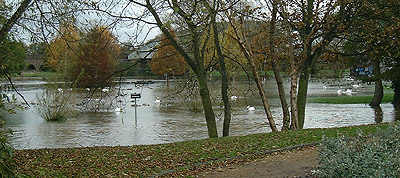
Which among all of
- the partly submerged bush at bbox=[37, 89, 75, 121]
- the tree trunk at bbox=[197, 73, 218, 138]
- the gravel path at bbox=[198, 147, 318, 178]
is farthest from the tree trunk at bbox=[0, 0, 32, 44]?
the partly submerged bush at bbox=[37, 89, 75, 121]

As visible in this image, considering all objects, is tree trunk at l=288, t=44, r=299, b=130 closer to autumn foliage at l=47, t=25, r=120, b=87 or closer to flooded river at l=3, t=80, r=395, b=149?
flooded river at l=3, t=80, r=395, b=149

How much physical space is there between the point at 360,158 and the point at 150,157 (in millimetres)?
4292

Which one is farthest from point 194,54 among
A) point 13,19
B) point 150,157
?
point 13,19

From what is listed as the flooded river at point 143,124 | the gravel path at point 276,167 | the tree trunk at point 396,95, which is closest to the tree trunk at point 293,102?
the flooded river at point 143,124

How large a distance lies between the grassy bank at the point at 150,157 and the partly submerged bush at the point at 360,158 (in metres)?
1.10

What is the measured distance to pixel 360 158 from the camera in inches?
198

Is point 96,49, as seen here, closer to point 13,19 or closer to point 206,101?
point 206,101

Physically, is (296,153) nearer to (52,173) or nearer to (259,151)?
(259,151)

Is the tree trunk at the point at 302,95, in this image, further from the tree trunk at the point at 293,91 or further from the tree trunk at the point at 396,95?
the tree trunk at the point at 396,95

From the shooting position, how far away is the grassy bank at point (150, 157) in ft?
24.4

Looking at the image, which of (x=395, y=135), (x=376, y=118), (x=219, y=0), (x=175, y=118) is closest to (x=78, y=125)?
(x=175, y=118)

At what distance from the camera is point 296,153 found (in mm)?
8211

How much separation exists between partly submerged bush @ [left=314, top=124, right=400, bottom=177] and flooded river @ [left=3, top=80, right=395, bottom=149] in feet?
28.8

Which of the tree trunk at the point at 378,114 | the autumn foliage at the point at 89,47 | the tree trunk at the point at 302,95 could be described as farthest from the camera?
the tree trunk at the point at 378,114
